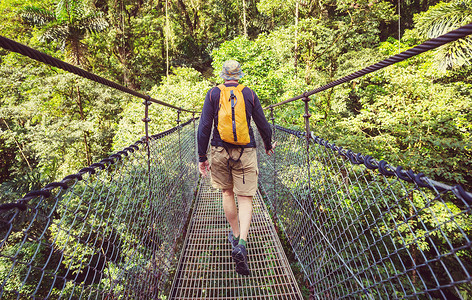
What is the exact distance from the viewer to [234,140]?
1338 mm

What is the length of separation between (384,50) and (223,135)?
10.2 metres

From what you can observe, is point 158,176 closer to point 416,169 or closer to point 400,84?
point 416,169

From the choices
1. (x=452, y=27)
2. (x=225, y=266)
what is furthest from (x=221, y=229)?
(x=452, y=27)

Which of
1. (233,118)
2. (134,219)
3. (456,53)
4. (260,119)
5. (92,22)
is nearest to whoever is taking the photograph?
(134,219)

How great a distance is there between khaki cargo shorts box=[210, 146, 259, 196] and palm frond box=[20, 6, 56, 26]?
31.4 feet

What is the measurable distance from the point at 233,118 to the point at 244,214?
627 millimetres

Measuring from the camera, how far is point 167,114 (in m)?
6.42

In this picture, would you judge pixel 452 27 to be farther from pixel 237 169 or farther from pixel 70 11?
pixel 70 11

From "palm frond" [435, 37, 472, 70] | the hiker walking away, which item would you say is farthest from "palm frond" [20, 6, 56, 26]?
"palm frond" [435, 37, 472, 70]

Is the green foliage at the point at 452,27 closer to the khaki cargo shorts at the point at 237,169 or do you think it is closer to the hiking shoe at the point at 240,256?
the khaki cargo shorts at the point at 237,169

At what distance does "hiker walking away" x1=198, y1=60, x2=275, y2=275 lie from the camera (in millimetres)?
1323

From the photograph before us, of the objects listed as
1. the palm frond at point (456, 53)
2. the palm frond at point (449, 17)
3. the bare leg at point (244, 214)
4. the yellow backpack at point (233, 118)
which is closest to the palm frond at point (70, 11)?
the yellow backpack at point (233, 118)

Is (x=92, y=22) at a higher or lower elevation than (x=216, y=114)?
higher

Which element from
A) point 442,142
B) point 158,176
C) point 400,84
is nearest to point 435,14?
point 400,84
